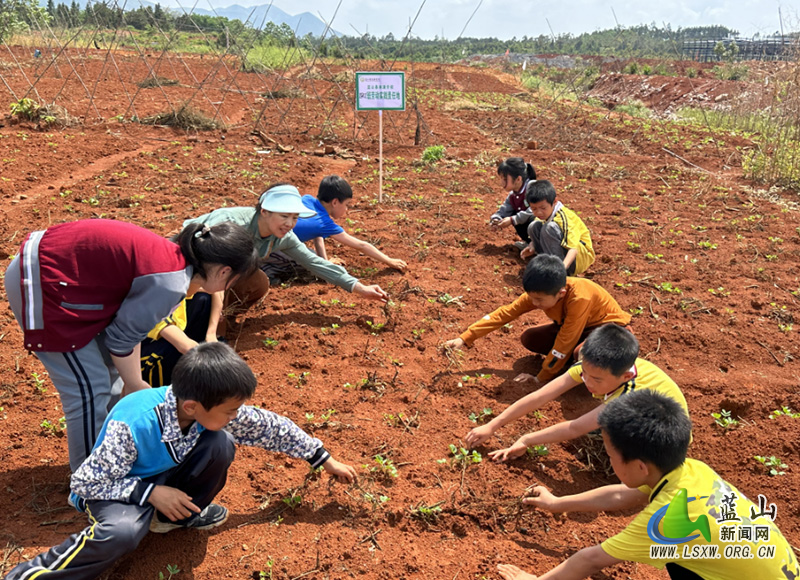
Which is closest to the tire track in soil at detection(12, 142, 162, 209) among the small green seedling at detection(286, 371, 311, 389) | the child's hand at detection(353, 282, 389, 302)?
the child's hand at detection(353, 282, 389, 302)

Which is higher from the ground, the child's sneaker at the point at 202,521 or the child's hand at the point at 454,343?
the child's hand at the point at 454,343

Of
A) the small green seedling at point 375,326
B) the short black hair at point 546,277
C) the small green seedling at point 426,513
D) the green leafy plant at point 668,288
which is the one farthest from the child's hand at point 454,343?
the green leafy plant at point 668,288

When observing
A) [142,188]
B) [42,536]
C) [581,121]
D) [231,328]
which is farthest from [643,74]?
[42,536]

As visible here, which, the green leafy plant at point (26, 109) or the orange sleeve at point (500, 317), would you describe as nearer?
the orange sleeve at point (500, 317)

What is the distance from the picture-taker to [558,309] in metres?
3.61

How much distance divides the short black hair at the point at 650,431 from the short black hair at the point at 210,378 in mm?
1274

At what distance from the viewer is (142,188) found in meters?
7.18

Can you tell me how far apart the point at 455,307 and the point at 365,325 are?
826 mm

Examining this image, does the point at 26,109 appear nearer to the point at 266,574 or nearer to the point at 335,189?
the point at 335,189

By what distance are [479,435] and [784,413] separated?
192 cm

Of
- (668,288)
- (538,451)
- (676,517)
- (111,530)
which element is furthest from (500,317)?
(111,530)

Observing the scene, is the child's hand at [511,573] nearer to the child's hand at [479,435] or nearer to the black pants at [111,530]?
the child's hand at [479,435]

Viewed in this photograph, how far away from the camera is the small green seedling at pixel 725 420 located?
130 inches

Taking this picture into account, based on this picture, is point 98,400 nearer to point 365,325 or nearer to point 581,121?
point 365,325
